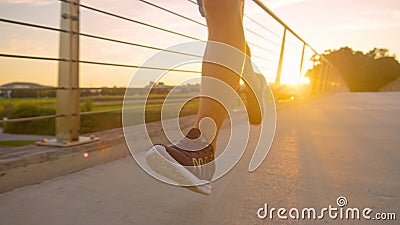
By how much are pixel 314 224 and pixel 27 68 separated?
2.80 metres

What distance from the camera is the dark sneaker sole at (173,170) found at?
76 cm

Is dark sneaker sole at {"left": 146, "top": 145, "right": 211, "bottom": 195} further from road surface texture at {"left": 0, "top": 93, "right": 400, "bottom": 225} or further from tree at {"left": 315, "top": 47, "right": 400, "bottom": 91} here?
tree at {"left": 315, "top": 47, "right": 400, "bottom": 91}

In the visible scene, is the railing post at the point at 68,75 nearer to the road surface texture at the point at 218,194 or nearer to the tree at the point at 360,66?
the road surface texture at the point at 218,194

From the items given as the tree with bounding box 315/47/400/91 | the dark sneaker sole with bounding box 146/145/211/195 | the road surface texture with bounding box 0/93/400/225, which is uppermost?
the tree with bounding box 315/47/400/91

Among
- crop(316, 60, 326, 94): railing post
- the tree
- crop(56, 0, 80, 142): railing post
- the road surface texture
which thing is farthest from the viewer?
the tree

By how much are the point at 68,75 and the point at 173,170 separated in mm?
552

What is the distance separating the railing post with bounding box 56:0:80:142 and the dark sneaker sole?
17.7 inches

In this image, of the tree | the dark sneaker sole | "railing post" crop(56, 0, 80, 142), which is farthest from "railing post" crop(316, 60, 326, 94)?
the tree

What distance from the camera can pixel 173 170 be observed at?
76 centimetres

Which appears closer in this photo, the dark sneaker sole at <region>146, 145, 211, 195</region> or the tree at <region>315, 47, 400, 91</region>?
the dark sneaker sole at <region>146, 145, 211, 195</region>

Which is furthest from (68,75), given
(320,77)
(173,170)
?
(320,77)

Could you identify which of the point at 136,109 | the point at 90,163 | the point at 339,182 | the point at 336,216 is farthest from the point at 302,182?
the point at 136,109

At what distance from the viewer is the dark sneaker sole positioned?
0.76 meters

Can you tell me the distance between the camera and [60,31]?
1069 mm
